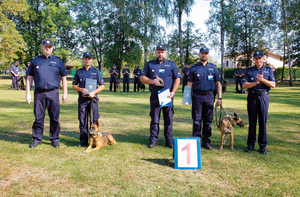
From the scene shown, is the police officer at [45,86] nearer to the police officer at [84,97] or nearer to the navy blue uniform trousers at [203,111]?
the police officer at [84,97]

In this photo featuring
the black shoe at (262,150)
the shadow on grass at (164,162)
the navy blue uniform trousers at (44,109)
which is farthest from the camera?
Answer: the navy blue uniform trousers at (44,109)

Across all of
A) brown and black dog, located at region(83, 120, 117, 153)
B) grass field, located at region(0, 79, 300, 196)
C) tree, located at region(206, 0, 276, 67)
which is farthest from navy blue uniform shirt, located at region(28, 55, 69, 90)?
tree, located at region(206, 0, 276, 67)

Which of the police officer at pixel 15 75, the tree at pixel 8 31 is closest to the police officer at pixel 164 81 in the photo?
the police officer at pixel 15 75

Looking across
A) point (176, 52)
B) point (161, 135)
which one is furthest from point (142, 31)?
point (161, 135)

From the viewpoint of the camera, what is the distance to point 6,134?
21.3ft

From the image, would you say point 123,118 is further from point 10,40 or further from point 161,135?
point 10,40

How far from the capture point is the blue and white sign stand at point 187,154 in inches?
170

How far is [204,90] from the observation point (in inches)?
214

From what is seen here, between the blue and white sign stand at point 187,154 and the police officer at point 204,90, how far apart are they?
3.92 ft

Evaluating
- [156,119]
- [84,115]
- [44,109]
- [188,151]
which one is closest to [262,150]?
[188,151]

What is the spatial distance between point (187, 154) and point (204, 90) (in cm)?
170

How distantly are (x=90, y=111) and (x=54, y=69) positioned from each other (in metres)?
1.24

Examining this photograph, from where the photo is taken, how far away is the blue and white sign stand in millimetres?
4312

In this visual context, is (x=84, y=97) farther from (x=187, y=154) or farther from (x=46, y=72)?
(x=187, y=154)
